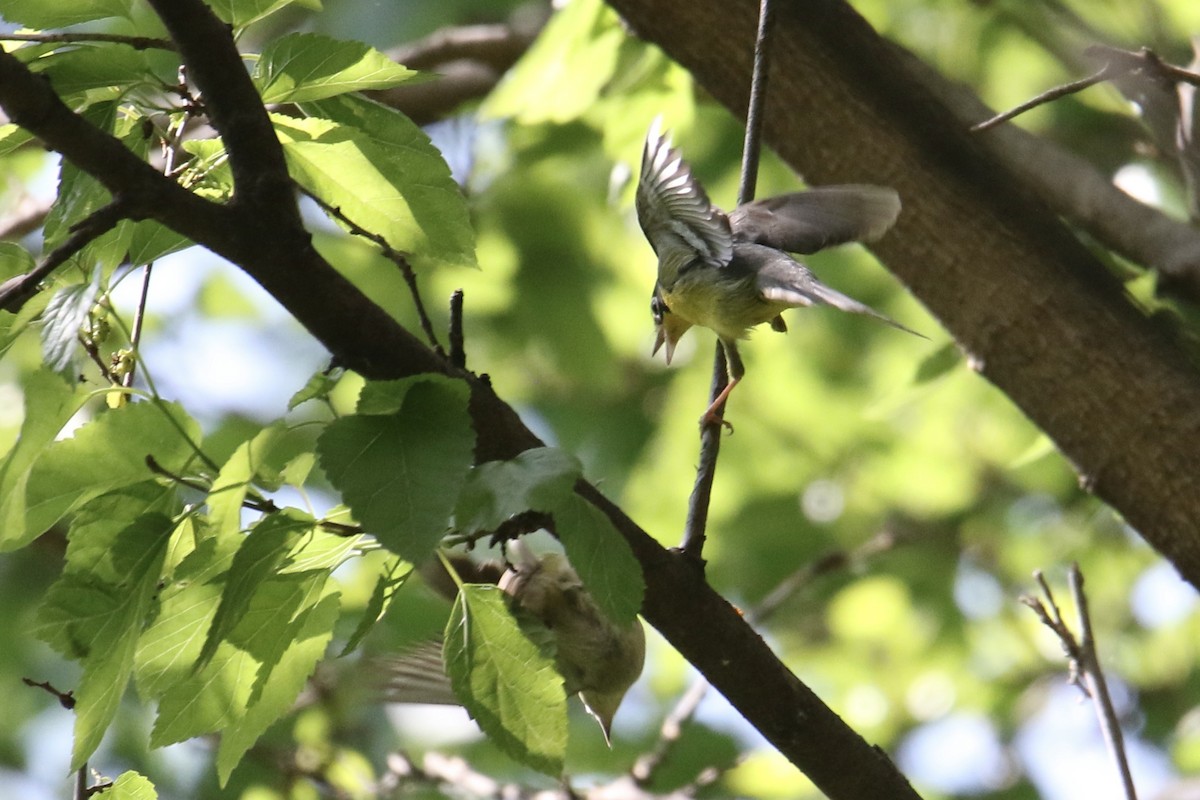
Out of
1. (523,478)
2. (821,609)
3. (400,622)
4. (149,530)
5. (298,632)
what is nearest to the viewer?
(523,478)

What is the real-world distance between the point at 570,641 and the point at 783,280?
75cm

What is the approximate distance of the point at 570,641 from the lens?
2.28 meters

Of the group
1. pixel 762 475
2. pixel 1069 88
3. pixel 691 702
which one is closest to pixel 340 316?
pixel 1069 88

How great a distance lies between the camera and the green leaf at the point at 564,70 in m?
3.51

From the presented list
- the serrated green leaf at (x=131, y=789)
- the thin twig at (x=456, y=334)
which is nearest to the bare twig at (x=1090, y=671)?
the thin twig at (x=456, y=334)

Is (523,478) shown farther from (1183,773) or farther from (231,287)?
(231,287)

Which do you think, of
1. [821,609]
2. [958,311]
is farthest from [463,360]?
[821,609]

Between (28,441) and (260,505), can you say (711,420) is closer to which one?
(260,505)

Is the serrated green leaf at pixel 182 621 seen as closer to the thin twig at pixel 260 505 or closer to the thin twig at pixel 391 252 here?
the thin twig at pixel 260 505

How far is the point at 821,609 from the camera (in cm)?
646

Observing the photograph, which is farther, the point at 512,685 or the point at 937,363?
the point at 937,363

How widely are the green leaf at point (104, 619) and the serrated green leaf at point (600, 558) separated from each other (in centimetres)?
51

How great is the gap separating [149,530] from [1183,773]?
4.07 m

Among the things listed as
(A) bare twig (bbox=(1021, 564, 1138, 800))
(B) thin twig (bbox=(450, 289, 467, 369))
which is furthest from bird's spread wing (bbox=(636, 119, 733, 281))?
(A) bare twig (bbox=(1021, 564, 1138, 800))
